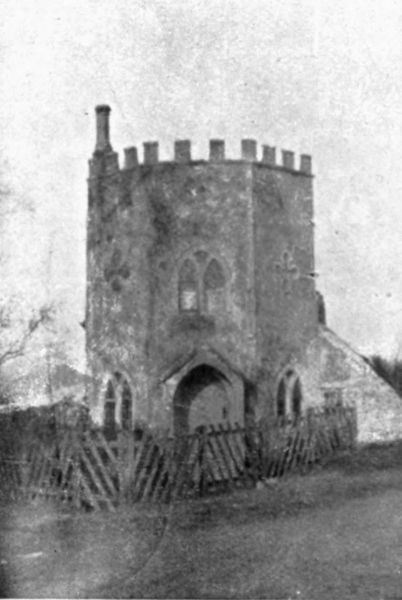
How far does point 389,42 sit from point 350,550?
21.1 ft

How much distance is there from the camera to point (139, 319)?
56.5ft

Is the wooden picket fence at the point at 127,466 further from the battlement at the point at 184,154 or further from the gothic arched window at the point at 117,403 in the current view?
the battlement at the point at 184,154

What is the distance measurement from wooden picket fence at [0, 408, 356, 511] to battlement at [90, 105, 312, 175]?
472 cm

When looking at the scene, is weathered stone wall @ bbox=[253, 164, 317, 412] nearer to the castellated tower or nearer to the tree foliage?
the castellated tower

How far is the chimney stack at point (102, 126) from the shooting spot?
11.1m

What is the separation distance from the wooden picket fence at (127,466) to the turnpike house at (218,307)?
2504 millimetres

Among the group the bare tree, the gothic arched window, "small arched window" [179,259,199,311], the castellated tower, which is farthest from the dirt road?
"small arched window" [179,259,199,311]

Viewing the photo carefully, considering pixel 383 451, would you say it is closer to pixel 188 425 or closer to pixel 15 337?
pixel 188 425

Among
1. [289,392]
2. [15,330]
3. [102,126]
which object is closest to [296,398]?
[289,392]

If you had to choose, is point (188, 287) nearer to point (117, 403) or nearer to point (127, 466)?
point (117, 403)

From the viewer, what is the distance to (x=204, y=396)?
723 inches

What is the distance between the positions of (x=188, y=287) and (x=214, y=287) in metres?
0.65

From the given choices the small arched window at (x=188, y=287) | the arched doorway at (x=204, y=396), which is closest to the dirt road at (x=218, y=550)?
the arched doorway at (x=204, y=396)

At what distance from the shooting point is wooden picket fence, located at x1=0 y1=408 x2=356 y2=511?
1262 centimetres
